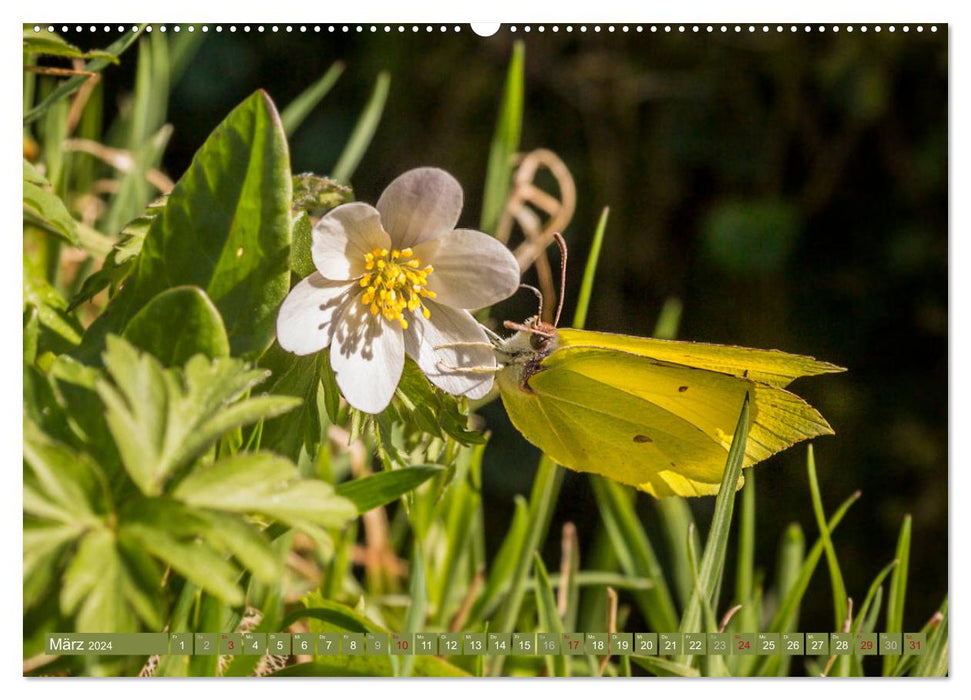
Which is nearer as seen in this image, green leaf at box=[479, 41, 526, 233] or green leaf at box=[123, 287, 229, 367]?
green leaf at box=[123, 287, 229, 367]

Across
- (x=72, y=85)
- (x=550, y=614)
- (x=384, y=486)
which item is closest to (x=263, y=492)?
(x=384, y=486)

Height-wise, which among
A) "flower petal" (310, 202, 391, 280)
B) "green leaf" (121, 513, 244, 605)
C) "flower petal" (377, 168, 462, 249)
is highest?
"flower petal" (377, 168, 462, 249)

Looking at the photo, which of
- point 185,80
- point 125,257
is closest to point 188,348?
point 125,257

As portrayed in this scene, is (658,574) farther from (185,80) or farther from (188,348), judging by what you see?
(185,80)

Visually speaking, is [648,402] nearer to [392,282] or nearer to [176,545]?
[392,282]

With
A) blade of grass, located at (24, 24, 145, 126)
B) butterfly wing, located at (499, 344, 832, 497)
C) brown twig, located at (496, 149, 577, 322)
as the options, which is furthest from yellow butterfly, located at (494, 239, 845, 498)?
blade of grass, located at (24, 24, 145, 126)

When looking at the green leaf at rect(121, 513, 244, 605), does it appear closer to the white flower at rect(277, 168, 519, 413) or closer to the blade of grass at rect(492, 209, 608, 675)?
the white flower at rect(277, 168, 519, 413)

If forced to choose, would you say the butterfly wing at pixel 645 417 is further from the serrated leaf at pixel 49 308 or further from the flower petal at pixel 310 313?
the serrated leaf at pixel 49 308

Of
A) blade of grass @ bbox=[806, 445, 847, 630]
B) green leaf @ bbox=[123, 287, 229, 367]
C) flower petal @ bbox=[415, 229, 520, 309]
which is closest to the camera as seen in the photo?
green leaf @ bbox=[123, 287, 229, 367]
